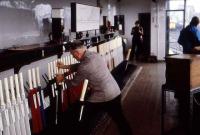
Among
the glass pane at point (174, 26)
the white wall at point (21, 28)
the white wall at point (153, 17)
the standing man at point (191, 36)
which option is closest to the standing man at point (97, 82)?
the white wall at point (21, 28)

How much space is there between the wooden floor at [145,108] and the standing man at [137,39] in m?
3.25

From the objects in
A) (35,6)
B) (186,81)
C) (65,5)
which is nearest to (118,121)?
(186,81)

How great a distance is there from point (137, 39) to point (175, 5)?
209cm

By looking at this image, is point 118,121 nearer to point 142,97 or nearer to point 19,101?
point 19,101

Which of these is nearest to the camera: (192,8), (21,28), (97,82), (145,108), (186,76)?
(186,76)

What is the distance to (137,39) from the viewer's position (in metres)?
12.1

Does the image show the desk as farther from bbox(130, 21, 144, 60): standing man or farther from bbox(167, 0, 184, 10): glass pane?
bbox(167, 0, 184, 10): glass pane

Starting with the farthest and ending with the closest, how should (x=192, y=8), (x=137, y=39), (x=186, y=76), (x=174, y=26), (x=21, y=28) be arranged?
(x=174, y=26) → (x=137, y=39) → (x=192, y=8) → (x=21, y=28) → (x=186, y=76)

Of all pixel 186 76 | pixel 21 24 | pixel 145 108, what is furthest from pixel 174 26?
pixel 21 24

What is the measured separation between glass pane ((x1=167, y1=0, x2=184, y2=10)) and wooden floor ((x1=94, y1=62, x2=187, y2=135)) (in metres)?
4.14

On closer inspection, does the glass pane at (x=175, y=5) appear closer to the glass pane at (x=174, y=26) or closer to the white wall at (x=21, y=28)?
the glass pane at (x=174, y=26)

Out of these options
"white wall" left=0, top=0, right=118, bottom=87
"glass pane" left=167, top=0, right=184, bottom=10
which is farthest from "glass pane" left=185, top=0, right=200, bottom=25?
"white wall" left=0, top=0, right=118, bottom=87

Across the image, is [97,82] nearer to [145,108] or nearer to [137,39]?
[145,108]

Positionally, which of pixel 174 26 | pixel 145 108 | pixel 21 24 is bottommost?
pixel 145 108
